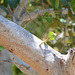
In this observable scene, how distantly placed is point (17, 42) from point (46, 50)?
13 cm

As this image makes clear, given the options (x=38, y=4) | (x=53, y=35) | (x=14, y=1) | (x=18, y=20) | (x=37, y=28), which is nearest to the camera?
(x=53, y=35)

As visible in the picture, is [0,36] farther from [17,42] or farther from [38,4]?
[38,4]

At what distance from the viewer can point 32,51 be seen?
26.4 inches

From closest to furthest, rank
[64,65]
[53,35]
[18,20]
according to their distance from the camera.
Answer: [53,35] < [64,65] < [18,20]

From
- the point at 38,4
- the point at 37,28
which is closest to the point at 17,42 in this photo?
the point at 37,28

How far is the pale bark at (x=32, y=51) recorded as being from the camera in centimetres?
65

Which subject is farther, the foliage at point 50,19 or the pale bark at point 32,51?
the foliage at point 50,19

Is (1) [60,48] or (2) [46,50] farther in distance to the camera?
(1) [60,48]

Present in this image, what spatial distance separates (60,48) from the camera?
1938mm

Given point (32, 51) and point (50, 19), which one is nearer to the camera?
point (32, 51)

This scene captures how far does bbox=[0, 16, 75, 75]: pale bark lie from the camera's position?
0.65 m

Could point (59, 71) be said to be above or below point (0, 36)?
below

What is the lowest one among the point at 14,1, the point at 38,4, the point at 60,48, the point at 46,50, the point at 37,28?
the point at 60,48

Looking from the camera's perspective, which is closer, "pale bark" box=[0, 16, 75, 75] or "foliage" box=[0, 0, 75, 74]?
"pale bark" box=[0, 16, 75, 75]
